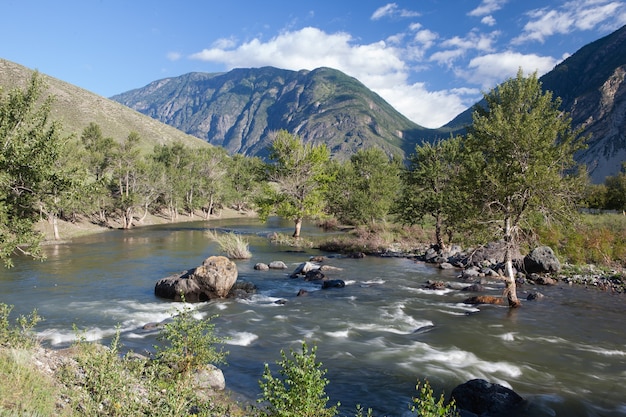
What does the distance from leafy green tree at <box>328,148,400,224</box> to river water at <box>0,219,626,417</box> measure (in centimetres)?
1994

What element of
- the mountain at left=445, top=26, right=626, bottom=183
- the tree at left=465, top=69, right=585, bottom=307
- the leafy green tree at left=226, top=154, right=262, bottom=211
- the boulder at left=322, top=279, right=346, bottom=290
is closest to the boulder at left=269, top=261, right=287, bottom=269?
the boulder at left=322, top=279, right=346, bottom=290

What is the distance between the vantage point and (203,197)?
92.2 metres

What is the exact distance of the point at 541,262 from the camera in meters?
27.6

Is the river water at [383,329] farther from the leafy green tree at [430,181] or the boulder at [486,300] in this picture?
the leafy green tree at [430,181]

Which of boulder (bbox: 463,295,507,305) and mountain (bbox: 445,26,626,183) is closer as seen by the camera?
boulder (bbox: 463,295,507,305)

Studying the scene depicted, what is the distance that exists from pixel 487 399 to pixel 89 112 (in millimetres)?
143926

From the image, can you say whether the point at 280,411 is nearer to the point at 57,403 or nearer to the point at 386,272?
the point at 57,403

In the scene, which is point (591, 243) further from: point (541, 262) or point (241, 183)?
point (241, 183)

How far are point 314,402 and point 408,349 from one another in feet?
30.6

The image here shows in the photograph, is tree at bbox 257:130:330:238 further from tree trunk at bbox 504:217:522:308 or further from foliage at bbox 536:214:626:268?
tree trunk at bbox 504:217:522:308

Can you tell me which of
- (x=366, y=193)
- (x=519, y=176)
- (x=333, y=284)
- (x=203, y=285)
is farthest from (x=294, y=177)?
(x=519, y=176)

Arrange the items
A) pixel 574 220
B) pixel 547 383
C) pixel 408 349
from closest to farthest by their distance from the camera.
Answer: pixel 547 383
pixel 408 349
pixel 574 220

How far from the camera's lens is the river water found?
1189 centimetres

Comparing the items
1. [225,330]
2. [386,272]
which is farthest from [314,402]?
[386,272]
